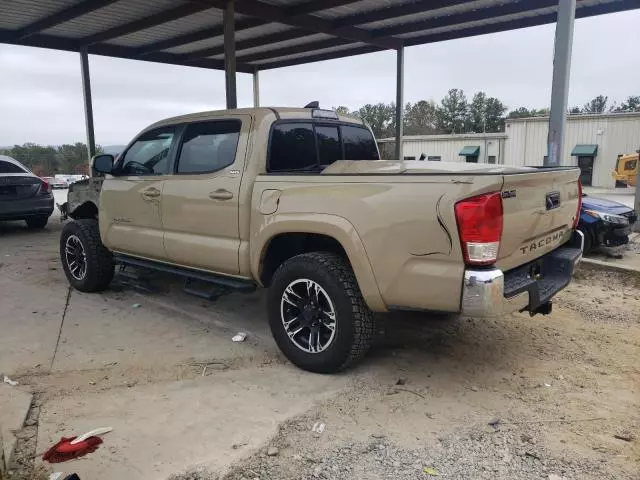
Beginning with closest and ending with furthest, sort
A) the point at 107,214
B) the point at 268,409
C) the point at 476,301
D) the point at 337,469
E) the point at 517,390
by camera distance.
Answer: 1. the point at 337,469
2. the point at 476,301
3. the point at 268,409
4. the point at 517,390
5. the point at 107,214

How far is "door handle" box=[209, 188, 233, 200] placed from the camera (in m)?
4.17

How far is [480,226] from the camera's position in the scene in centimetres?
294

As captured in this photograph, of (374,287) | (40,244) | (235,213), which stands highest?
(235,213)

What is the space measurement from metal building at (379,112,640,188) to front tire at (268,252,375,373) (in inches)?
1079

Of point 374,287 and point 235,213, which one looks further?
point 235,213

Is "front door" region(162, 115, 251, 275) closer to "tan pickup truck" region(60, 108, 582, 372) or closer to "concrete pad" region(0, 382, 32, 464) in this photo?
"tan pickup truck" region(60, 108, 582, 372)

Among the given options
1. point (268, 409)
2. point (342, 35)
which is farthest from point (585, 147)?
point (268, 409)

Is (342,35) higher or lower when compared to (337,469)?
higher

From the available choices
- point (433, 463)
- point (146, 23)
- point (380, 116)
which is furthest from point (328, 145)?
point (380, 116)

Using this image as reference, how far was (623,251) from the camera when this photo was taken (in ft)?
25.8

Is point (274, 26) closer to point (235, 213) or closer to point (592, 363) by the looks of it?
point (235, 213)

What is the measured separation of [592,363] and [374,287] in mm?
1942

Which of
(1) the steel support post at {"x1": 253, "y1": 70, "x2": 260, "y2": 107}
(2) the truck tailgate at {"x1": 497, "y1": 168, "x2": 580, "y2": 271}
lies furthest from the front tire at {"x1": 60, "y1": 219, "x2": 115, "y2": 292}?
(1) the steel support post at {"x1": 253, "y1": 70, "x2": 260, "y2": 107}

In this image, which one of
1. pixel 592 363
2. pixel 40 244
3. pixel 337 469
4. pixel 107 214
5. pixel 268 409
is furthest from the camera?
pixel 40 244
